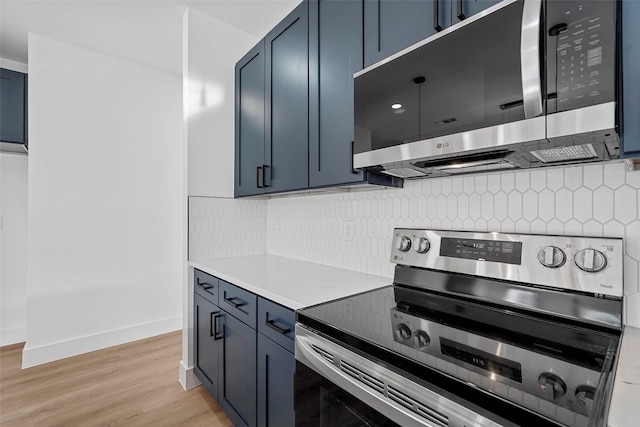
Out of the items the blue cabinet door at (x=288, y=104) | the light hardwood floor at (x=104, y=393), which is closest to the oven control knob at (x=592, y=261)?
the blue cabinet door at (x=288, y=104)

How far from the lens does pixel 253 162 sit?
7.00 ft

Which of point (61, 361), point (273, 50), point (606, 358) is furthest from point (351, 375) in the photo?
point (61, 361)

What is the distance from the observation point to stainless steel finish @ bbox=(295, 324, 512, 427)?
1.98 ft

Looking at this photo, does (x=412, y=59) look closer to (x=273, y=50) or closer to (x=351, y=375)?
(x=351, y=375)

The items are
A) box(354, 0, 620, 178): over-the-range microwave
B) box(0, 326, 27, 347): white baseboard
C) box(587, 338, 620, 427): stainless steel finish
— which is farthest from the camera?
box(0, 326, 27, 347): white baseboard

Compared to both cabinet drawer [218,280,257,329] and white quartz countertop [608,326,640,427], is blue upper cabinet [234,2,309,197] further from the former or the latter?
white quartz countertop [608,326,640,427]

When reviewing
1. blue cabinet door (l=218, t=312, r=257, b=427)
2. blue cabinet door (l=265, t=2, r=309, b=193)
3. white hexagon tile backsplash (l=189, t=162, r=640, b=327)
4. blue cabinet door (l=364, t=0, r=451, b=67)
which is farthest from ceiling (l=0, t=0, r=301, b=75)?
blue cabinet door (l=218, t=312, r=257, b=427)

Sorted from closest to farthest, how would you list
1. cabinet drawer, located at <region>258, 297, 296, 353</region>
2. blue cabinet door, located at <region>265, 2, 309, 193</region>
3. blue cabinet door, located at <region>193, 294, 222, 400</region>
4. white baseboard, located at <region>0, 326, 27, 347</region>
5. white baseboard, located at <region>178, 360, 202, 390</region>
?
cabinet drawer, located at <region>258, 297, 296, 353</region>
blue cabinet door, located at <region>265, 2, 309, 193</region>
blue cabinet door, located at <region>193, 294, 222, 400</region>
white baseboard, located at <region>178, 360, 202, 390</region>
white baseboard, located at <region>0, 326, 27, 347</region>

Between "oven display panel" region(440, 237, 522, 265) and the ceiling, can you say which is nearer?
"oven display panel" region(440, 237, 522, 265)

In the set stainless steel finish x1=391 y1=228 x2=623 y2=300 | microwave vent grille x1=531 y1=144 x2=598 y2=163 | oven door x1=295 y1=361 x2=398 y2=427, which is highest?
microwave vent grille x1=531 y1=144 x2=598 y2=163

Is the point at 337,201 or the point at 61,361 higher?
the point at 337,201

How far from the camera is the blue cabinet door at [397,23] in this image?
1044 mm

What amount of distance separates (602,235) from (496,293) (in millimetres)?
355

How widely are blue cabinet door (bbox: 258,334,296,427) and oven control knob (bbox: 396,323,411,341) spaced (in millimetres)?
491
